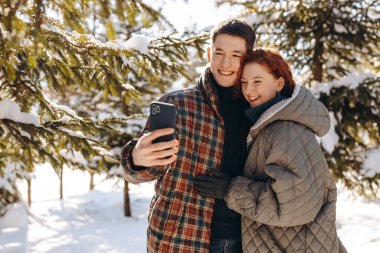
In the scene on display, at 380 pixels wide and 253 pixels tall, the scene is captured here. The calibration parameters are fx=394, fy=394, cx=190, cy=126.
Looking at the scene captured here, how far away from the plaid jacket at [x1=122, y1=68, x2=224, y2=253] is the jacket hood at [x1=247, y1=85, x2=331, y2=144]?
298mm

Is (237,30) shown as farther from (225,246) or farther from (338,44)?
(338,44)

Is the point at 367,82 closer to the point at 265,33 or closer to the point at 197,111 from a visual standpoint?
the point at 265,33

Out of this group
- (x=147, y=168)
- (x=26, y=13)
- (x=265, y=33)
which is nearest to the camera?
(x=147, y=168)

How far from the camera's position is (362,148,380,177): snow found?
838cm

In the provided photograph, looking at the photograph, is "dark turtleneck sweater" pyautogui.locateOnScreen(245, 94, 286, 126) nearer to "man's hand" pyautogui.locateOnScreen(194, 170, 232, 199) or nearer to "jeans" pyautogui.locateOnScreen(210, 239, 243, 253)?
Result: "man's hand" pyautogui.locateOnScreen(194, 170, 232, 199)

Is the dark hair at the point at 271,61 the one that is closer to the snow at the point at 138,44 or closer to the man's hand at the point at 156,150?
the man's hand at the point at 156,150

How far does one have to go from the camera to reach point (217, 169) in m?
2.62

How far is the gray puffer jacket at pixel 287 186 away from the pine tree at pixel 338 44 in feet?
18.3

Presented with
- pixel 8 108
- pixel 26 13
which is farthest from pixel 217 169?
pixel 8 108

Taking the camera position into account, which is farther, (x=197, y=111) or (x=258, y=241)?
(x=197, y=111)

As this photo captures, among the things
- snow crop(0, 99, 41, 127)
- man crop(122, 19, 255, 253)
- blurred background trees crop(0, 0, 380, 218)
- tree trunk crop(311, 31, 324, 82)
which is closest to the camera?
man crop(122, 19, 255, 253)

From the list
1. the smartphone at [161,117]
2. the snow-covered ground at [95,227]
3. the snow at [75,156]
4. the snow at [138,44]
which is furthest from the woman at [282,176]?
the snow-covered ground at [95,227]

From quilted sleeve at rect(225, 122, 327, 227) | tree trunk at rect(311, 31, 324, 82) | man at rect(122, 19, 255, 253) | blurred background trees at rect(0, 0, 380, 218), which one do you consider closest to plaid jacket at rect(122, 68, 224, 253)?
man at rect(122, 19, 255, 253)

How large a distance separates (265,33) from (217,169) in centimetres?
686
